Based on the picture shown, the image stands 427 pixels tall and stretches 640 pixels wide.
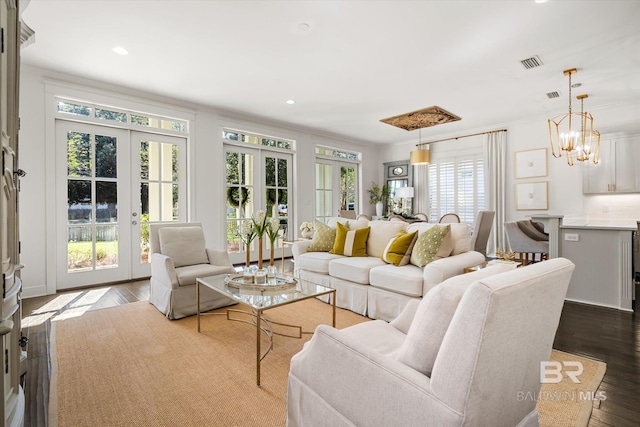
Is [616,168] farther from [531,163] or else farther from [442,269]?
[442,269]

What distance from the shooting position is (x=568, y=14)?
2746mm

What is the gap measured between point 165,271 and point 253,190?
3.14 meters

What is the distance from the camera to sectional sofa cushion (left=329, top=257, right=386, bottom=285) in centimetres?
319

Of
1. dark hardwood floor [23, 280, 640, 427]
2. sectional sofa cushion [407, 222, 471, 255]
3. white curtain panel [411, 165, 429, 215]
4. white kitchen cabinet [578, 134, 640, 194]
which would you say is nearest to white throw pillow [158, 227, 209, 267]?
dark hardwood floor [23, 280, 640, 427]

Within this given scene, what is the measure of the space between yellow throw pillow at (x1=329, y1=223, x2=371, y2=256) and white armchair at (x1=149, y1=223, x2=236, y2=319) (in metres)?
1.24

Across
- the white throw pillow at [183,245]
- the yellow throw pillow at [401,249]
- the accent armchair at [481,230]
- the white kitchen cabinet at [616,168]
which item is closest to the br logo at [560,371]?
the yellow throw pillow at [401,249]

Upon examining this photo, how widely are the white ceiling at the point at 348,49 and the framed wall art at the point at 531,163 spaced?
2.97ft

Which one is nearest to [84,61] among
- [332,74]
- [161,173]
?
[161,173]

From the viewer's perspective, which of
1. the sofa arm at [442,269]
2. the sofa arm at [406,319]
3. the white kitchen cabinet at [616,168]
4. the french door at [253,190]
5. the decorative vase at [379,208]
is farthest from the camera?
the decorative vase at [379,208]

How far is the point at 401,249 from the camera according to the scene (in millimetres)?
3193

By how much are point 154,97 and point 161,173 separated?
1098 millimetres

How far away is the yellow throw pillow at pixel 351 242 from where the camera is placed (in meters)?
3.73

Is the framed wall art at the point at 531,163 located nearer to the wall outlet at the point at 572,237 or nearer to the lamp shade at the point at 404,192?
the lamp shade at the point at 404,192

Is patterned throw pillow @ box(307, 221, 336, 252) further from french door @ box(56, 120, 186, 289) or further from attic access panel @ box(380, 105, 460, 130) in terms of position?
attic access panel @ box(380, 105, 460, 130)
